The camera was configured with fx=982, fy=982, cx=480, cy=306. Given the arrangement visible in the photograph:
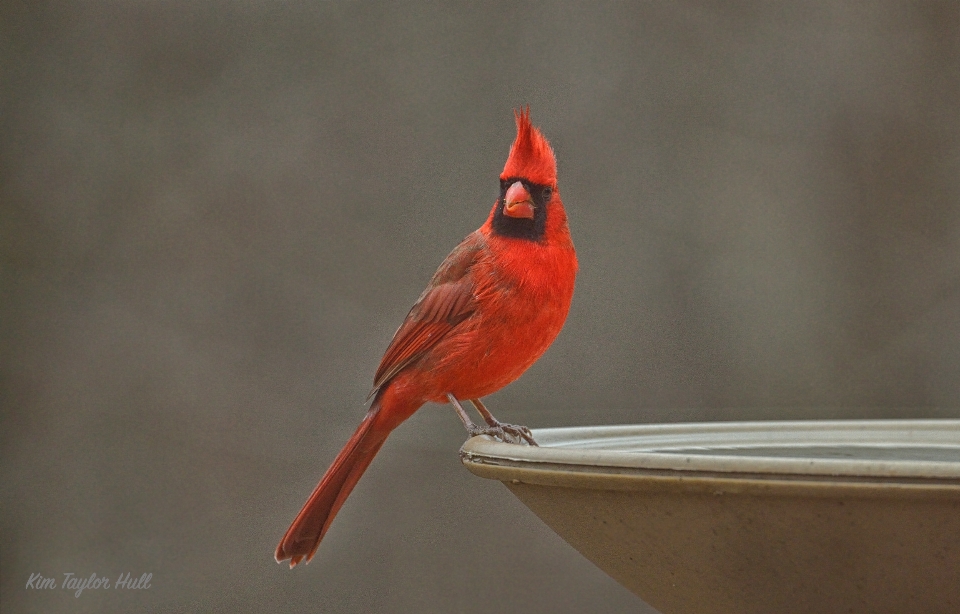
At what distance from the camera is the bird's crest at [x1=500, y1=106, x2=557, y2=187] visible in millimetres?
1955

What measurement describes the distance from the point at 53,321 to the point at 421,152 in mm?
1486

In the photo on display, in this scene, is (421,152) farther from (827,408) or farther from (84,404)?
(827,408)

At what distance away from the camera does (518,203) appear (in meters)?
→ 1.97

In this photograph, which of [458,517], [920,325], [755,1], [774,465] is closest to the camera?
[774,465]

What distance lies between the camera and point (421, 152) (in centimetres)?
385

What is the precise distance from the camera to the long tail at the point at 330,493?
80.6 inches

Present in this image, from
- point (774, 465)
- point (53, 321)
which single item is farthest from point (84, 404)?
point (774, 465)

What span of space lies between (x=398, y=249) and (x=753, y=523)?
9.27ft

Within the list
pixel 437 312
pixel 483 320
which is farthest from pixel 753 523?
pixel 437 312

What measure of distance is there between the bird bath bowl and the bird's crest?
32.8 inches

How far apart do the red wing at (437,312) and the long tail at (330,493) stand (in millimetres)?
95

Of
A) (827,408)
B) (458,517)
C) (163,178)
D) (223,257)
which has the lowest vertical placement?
(827,408)
